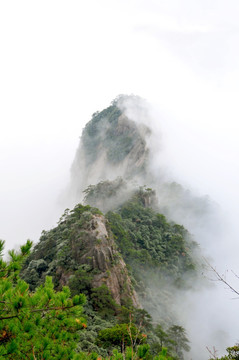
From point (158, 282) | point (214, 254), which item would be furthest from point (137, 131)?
point (158, 282)

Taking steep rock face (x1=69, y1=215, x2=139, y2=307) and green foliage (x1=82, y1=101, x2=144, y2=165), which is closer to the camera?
steep rock face (x1=69, y1=215, x2=139, y2=307)

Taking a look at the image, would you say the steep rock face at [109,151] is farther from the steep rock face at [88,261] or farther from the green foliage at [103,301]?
the green foliage at [103,301]

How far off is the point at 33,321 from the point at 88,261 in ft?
54.0

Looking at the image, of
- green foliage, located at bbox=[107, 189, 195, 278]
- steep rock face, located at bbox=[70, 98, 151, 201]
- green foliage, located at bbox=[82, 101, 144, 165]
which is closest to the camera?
green foliage, located at bbox=[107, 189, 195, 278]

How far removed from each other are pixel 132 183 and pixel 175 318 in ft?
77.3

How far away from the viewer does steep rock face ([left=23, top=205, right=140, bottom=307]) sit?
1850cm

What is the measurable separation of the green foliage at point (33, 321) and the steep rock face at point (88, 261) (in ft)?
47.8

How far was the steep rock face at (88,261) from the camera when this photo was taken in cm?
1850

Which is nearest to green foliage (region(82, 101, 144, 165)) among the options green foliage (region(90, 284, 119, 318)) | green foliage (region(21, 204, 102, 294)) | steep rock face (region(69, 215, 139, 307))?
green foliage (region(21, 204, 102, 294))

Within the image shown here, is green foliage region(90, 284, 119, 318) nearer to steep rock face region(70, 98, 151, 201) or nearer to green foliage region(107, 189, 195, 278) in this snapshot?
green foliage region(107, 189, 195, 278)

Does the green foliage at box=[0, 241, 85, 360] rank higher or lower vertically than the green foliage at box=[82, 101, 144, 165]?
lower

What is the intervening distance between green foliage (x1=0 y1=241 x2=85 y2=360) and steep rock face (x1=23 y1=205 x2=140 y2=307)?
14.6m

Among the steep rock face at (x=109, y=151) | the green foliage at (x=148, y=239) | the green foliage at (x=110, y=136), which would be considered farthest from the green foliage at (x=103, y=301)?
the green foliage at (x=110, y=136)

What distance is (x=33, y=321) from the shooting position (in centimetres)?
342
